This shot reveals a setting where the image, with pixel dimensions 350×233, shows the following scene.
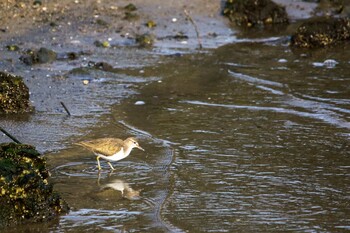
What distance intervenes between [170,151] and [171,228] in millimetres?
2946

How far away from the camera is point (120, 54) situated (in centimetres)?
1788

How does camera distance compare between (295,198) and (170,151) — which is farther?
(170,151)

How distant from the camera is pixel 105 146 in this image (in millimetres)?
10758

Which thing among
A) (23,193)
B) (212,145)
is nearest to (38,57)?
(212,145)

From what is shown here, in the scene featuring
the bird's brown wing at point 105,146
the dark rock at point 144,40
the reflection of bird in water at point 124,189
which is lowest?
the reflection of bird in water at point 124,189

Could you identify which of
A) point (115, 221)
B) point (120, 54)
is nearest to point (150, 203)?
point (115, 221)

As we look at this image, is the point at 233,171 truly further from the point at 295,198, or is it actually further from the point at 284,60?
the point at 284,60

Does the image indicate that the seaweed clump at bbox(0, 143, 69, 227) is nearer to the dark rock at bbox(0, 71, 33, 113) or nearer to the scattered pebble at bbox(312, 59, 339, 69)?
the dark rock at bbox(0, 71, 33, 113)

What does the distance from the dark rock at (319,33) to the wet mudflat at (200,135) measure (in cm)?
39

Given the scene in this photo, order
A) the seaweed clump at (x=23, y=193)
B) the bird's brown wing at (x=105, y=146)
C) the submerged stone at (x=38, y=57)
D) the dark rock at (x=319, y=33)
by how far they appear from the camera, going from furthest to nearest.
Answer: the dark rock at (x=319, y=33)
the submerged stone at (x=38, y=57)
the bird's brown wing at (x=105, y=146)
the seaweed clump at (x=23, y=193)

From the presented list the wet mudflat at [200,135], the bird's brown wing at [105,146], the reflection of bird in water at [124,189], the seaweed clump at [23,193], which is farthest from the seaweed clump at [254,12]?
the seaweed clump at [23,193]

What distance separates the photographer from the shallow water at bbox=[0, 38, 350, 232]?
920cm

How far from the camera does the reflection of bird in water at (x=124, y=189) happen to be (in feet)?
32.3

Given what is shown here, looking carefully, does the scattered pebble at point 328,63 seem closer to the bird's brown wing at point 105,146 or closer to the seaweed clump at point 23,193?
the bird's brown wing at point 105,146
